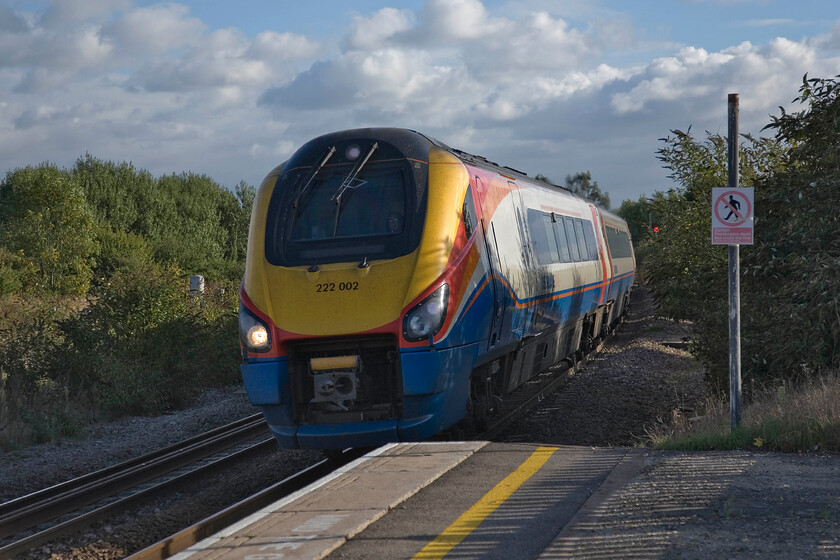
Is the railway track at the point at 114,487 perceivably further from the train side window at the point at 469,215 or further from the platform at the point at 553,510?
the train side window at the point at 469,215

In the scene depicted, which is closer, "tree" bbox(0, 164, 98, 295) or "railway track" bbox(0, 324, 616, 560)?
"railway track" bbox(0, 324, 616, 560)

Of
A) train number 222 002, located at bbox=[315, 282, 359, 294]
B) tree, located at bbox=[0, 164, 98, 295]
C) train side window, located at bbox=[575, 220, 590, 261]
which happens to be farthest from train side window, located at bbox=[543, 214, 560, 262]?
tree, located at bbox=[0, 164, 98, 295]

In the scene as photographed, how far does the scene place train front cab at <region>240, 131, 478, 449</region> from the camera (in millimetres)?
8617

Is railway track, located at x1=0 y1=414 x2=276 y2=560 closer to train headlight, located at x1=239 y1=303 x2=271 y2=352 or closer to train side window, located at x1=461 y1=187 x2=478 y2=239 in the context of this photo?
train headlight, located at x1=239 y1=303 x2=271 y2=352

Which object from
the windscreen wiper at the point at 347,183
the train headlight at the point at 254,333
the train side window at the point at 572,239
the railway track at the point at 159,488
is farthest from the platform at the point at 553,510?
the train side window at the point at 572,239

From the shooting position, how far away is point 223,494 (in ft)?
30.0

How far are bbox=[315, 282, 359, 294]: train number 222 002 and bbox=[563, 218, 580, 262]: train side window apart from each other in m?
6.67

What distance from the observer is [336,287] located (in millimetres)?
8797

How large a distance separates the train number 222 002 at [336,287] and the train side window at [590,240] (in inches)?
340

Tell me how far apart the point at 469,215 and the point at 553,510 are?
413 cm

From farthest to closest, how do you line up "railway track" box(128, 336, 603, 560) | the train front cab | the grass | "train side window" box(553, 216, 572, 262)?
"train side window" box(553, 216, 572, 262)
the train front cab
the grass
"railway track" box(128, 336, 603, 560)

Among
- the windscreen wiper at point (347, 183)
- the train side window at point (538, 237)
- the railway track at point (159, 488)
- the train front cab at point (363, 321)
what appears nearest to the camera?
the railway track at point (159, 488)

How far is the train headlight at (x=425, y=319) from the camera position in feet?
28.0

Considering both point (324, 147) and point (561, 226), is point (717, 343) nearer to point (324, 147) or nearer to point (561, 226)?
point (561, 226)
